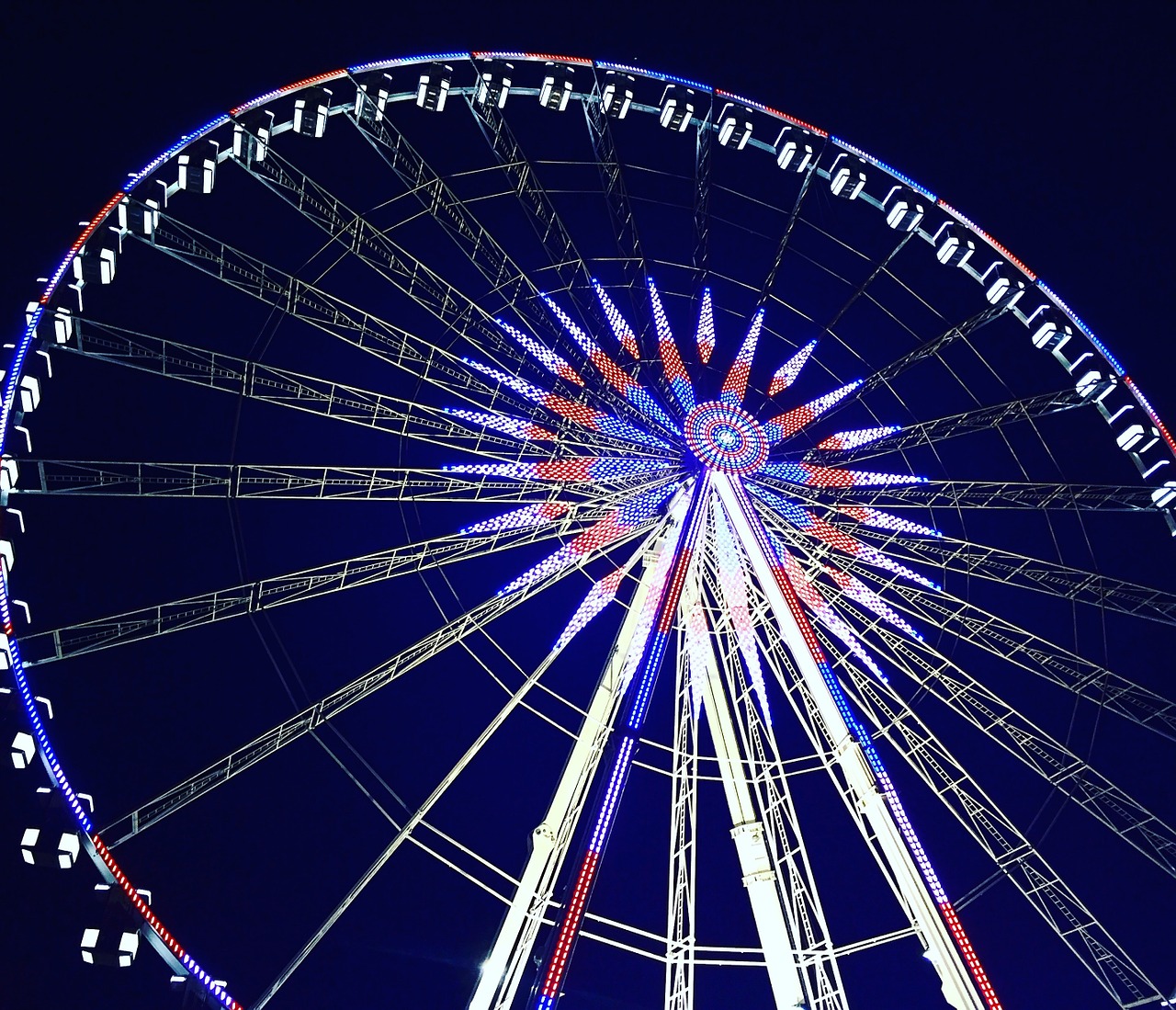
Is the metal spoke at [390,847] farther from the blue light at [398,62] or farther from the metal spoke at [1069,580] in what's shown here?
the blue light at [398,62]

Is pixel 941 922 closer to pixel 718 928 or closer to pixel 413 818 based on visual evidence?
pixel 413 818

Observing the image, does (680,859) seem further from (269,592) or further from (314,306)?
(314,306)

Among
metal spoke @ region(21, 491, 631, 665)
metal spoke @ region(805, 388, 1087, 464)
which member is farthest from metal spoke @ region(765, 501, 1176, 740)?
metal spoke @ region(21, 491, 631, 665)

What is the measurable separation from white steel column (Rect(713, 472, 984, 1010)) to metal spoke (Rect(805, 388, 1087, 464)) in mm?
4460

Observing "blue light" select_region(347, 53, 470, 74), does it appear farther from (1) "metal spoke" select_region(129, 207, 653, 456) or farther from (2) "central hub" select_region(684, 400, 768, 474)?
(2) "central hub" select_region(684, 400, 768, 474)

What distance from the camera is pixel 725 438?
16.0 meters

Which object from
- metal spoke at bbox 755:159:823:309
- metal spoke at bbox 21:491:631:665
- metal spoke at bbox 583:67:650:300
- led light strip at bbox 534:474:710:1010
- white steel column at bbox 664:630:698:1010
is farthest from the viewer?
metal spoke at bbox 755:159:823:309

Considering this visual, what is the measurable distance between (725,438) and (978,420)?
469 centimetres

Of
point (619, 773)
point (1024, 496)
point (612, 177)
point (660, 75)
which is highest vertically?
point (660, 75)

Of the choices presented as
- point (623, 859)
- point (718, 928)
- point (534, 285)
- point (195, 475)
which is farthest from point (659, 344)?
point (718, 928)

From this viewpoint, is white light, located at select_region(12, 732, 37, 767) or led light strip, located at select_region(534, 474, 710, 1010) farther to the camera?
white light, located at select_region(12, 732, 37, 767)

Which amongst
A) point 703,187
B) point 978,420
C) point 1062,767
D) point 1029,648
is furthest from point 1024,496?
point 703,187

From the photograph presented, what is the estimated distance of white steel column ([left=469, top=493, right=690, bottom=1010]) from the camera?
1178 centimetres

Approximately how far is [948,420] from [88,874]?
13635mm
